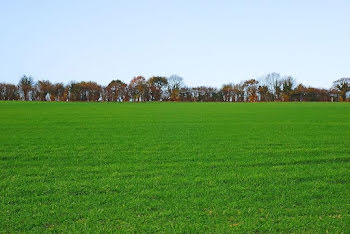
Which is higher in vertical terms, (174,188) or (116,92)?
(116,92)

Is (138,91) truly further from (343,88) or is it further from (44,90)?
(343,88)

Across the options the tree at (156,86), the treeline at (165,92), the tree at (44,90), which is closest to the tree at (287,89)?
the treeline at (165,92)

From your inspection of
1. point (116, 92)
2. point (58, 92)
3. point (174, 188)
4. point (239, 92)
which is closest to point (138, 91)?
point (116, 92)

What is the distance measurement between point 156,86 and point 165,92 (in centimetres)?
377

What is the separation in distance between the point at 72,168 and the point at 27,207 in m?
2.50

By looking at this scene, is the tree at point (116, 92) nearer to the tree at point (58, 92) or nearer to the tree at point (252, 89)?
the tree at point (58, 92)

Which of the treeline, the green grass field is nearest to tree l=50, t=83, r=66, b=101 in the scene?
the treeline

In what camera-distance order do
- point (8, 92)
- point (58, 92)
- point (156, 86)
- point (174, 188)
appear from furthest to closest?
point (156, 86) < point (58, 92) < point (8, 92) < point (174, 188)

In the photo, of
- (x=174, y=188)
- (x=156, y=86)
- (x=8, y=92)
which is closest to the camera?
(x=174, y=188)

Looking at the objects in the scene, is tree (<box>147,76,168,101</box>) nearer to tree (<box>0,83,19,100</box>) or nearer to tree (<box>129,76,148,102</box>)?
tree (<box>129,76,148,102</box>)

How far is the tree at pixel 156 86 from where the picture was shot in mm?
100125

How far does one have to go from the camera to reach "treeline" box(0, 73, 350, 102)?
8781cm

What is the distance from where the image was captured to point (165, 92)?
10438 centimetres

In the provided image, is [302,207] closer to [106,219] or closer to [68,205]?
[106,219]
